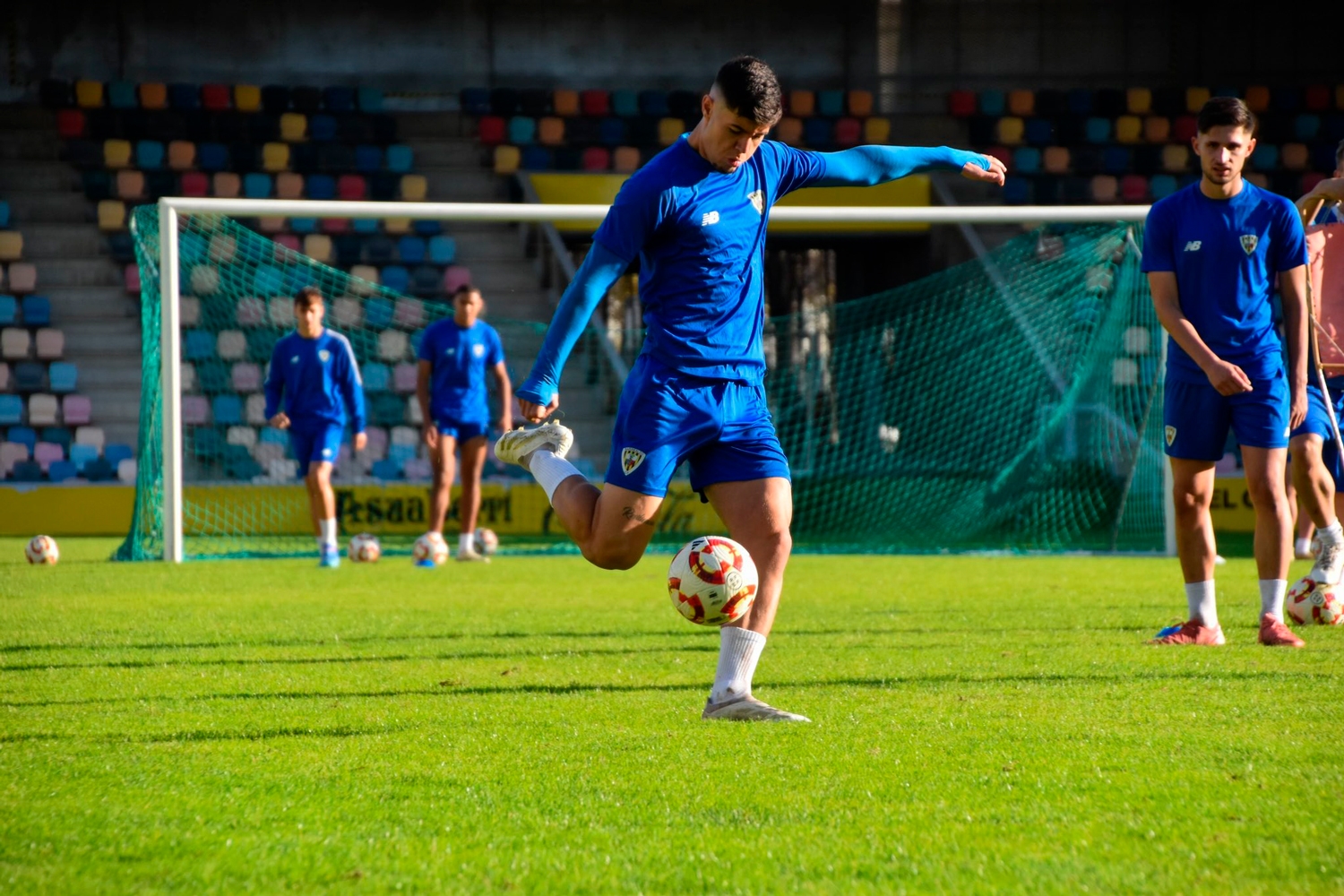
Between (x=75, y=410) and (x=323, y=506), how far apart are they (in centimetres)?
758

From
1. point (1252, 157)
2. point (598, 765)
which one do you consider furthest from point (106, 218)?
point (598, 765)

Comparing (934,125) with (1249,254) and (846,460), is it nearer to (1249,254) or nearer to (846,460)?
(846,460)

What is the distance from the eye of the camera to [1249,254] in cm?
603

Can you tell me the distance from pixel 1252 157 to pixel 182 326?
567 inches

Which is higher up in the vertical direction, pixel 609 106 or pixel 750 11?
pixel 750 11

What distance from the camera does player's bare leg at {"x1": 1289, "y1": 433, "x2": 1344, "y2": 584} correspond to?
682 centimetres

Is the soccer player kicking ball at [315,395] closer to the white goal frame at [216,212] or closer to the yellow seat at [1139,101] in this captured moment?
the white goal frame at [216,212]

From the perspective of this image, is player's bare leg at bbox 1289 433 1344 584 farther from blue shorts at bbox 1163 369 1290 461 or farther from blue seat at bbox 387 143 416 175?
blue seat at bbox 387 143 416 175

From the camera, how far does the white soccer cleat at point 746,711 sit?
4.61 m

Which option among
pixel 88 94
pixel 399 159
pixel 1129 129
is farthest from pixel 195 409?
pixel 1129 129

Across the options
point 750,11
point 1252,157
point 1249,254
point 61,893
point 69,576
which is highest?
point 750,11

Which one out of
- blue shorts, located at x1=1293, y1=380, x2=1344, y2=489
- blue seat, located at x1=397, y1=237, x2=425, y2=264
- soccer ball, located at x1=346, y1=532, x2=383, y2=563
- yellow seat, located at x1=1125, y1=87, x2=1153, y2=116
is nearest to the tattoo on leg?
blue shorts, located at x1=1293, y1=380, x2=1344, y2=489

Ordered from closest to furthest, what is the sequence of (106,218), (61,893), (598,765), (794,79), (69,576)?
(61,893) < (598,765) < (69,576) < (106,218) < (794,79)

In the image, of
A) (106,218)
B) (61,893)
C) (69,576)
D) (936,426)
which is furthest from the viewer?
(106,218)
